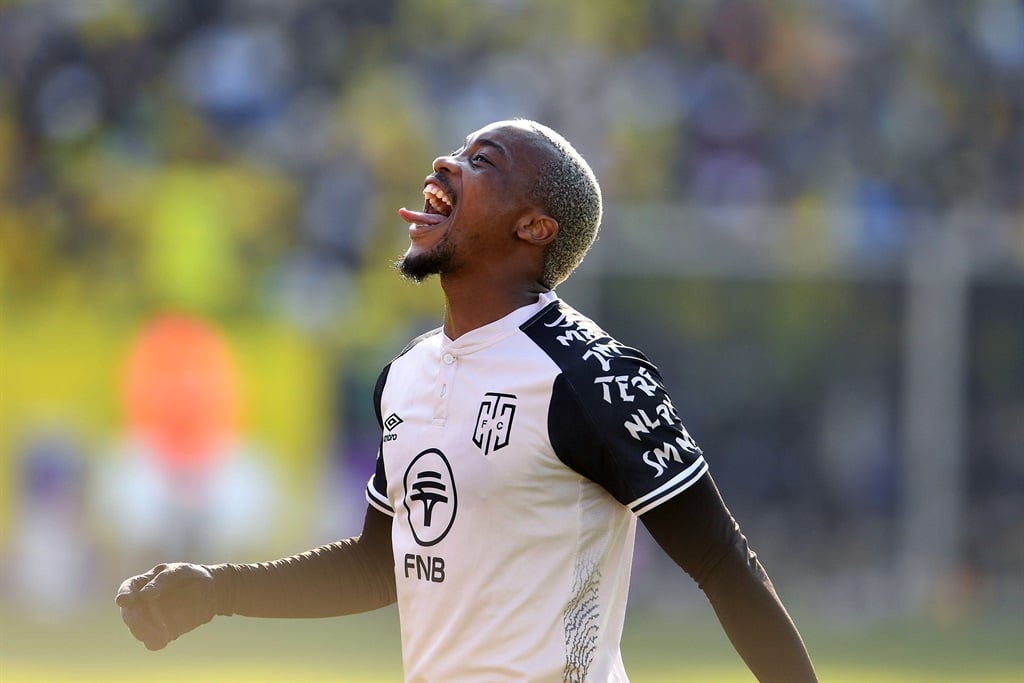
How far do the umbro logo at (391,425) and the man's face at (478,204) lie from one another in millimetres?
340

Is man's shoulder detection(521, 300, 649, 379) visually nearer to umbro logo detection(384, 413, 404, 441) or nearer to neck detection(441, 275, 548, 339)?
neck detection(441, 275, 548, 339)

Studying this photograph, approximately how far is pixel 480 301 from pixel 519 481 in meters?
0.51

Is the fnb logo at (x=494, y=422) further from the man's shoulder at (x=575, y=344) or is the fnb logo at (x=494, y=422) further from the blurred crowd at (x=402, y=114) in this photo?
the blurred crowd at (x=402, y=114)

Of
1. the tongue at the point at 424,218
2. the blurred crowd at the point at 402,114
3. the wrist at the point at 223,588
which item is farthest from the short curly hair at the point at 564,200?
the blurred crowd at the point at 402,114

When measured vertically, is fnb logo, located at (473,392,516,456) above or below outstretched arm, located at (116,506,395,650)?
above

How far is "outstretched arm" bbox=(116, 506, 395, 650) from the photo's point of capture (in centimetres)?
319

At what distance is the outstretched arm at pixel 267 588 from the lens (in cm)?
319

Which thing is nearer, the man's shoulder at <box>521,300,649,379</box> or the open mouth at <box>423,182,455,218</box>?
the man's shoulder at <box>521,300,649,379</box>

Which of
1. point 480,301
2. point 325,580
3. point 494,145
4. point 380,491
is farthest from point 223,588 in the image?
point 494,145

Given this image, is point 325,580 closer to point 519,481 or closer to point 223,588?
point 223,588

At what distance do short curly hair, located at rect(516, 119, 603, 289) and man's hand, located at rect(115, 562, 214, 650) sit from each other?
109 centimetres

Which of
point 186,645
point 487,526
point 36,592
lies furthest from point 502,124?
point 36,592

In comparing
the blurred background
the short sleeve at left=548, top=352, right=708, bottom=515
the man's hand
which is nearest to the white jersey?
the short sleeve at left=548, top=352, right=708, bottom=515

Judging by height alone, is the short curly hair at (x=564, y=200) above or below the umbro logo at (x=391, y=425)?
above
